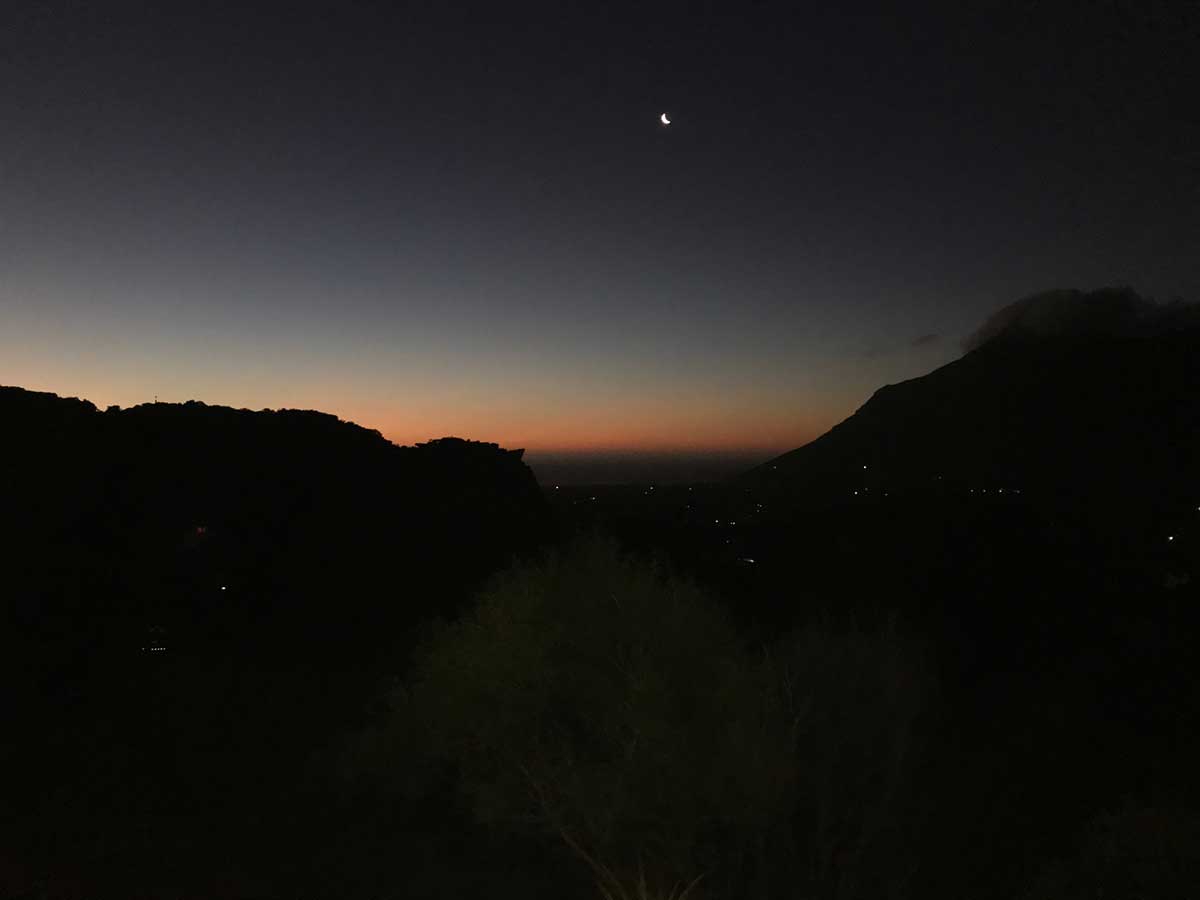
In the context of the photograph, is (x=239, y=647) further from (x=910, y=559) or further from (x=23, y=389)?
(x=910, y=559)

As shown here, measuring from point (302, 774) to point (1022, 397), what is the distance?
352ft

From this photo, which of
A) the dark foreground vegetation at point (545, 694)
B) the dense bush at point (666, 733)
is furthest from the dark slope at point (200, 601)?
the dense bush at point (666, 733)

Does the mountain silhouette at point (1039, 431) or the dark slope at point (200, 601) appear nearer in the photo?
the dark slope at point (200, 601)

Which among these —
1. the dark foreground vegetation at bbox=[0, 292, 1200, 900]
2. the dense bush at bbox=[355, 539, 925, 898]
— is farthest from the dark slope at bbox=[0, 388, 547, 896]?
the dense bush at bbox=[355, 539, 925, 898]

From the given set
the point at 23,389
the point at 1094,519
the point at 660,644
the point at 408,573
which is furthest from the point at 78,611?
the point at 1094,519

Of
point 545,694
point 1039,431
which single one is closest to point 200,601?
point 545,694

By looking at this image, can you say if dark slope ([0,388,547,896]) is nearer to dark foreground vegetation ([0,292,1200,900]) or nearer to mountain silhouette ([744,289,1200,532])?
dark foreground vegetation ([0,292,1200,900])

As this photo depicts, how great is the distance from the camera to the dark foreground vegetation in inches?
584

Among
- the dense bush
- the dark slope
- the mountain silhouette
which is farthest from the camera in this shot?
the mountain silhouette

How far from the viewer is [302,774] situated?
2131 centimetres

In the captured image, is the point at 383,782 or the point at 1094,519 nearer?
the point at 383,782

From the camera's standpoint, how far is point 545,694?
15.9 metres

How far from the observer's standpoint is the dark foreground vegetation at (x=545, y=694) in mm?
14828

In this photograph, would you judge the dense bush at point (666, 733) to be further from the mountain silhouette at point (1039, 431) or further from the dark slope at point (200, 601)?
the mountain silhouette at point (1039, 431)
